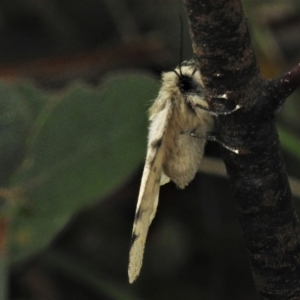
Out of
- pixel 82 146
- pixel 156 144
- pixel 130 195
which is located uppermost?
pixel 156 144

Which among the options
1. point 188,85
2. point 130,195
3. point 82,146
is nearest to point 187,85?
point 188,85

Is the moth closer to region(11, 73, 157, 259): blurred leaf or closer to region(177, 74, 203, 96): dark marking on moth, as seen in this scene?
region(177, 74, 203, 96): dark marking on moth

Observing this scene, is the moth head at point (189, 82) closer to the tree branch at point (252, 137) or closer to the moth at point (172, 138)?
the moth at point (172, 138)

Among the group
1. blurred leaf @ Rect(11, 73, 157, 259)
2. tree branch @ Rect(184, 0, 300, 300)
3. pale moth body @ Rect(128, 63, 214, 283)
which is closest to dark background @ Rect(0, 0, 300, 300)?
blurred leaf @ Rect(11, 73, 157, 259)

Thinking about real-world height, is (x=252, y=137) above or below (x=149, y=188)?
above

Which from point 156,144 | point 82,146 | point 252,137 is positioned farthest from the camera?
point 82,146

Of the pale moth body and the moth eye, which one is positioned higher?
the moth eye

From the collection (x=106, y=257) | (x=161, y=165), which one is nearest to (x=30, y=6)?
(x=106, y=257)

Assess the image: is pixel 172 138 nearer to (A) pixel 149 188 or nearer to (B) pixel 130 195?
(A) pixel 149 188

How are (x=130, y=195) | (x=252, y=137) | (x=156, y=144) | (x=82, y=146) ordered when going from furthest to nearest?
(x=130, y=195), (x=82, y=146), (x=156, y=144), (x=252, y=137)
